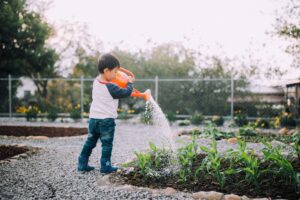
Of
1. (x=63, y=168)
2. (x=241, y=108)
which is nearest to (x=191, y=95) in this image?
(x=241, y=108)

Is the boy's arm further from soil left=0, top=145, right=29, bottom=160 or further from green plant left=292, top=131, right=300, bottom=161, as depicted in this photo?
soil left=0, top=145, right=29, bottom=160

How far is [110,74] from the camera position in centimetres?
414

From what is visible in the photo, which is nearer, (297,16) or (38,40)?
(297,16)

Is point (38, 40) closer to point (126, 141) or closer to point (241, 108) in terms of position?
point (241, 108)

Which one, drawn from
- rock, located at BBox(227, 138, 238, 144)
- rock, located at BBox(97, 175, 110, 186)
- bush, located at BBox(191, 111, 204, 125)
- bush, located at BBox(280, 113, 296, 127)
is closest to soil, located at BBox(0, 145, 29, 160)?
rock, located at BBox(97, 175, 110, 186)

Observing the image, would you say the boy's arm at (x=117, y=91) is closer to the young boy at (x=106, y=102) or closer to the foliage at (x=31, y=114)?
the young boy at (x=106, y=102)

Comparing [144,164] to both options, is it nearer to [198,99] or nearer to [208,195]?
[208,195]

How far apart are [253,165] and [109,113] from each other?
1719 mm

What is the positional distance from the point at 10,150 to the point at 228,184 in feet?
13.3

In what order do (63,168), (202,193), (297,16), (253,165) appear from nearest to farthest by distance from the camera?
(202,193) → (253,165) → (63,168) → (297,16)

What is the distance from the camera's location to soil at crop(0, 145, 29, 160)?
562 centimetres

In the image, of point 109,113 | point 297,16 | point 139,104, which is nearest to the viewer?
point 109,113

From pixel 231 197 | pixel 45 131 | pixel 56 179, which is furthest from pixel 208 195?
pixel 45 131

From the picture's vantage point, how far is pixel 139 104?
15172 mm
